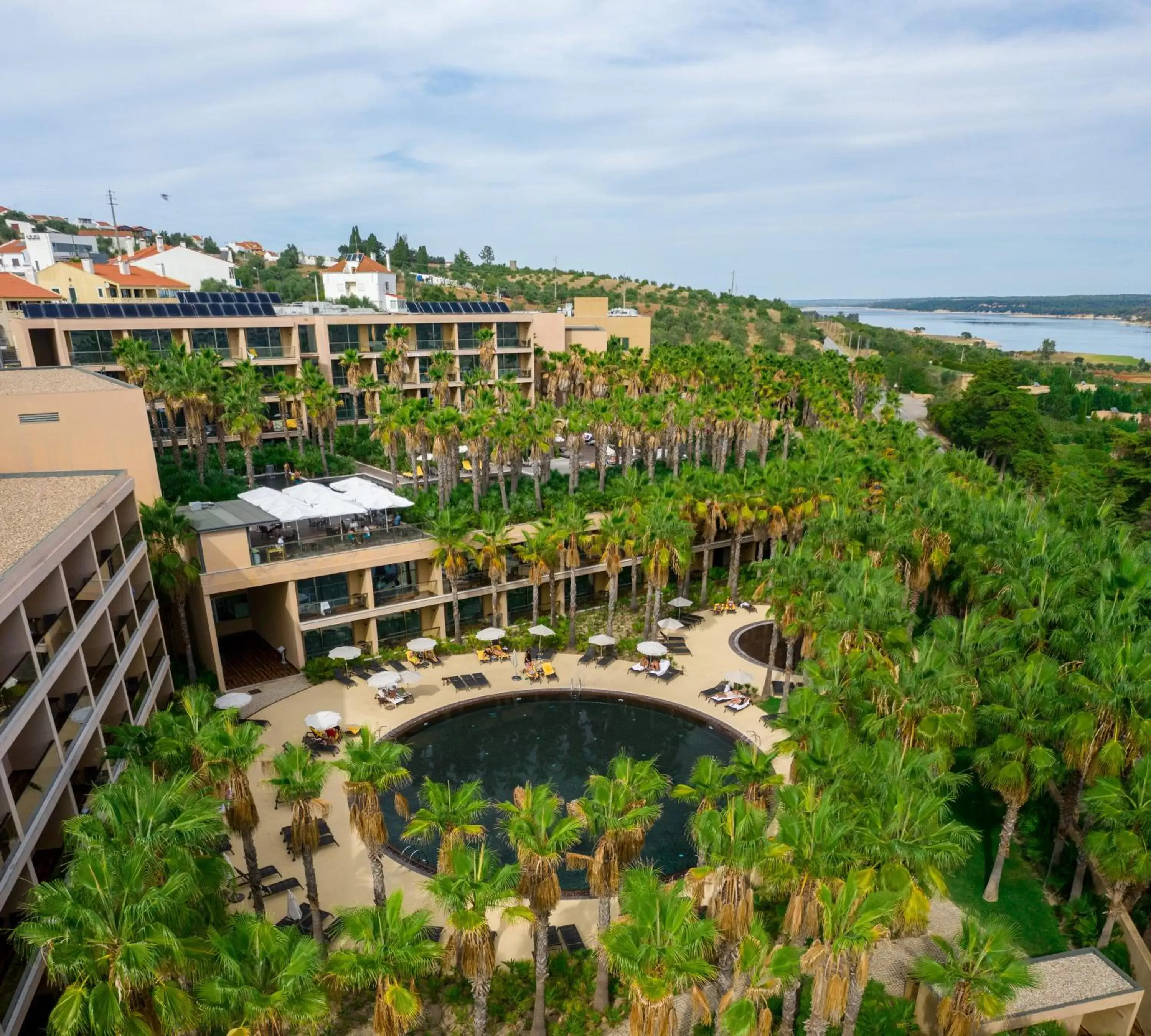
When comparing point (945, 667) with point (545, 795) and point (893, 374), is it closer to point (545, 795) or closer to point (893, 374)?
point (545, 795)

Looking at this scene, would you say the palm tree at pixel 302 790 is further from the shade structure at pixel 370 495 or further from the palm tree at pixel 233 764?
the shade structure at pixel 370 495

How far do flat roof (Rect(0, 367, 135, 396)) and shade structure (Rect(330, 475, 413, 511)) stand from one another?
976 cm

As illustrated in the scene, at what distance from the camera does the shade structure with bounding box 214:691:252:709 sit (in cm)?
2777

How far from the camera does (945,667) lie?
20719 mm

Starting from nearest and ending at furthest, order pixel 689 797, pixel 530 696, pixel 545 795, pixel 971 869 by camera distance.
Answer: pixel 545 795, pixel 689 797, pixel 971 869, pixel 530 696

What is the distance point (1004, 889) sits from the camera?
74.7ft

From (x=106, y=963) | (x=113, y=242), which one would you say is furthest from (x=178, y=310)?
(x=113, y=242)

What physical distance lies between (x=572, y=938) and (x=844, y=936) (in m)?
8.99

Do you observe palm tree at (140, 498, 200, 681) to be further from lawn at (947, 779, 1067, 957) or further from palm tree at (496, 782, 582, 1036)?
lawn at (947, 779, 1067, 957)

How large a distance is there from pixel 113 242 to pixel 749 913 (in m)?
156

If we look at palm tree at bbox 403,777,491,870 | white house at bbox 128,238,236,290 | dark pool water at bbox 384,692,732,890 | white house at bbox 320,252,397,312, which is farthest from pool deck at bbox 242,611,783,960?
white house at bbox 128,238,236,290

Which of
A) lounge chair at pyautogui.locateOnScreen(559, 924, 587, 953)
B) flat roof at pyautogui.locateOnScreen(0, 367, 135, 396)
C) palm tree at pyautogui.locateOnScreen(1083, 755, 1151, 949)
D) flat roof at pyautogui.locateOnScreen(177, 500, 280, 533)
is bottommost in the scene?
lounge chair at pyautogui.locateOnScreen(559, 924, 587, 953)

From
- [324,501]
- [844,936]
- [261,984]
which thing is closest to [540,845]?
[261,984]

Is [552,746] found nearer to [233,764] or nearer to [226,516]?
[233,764]
